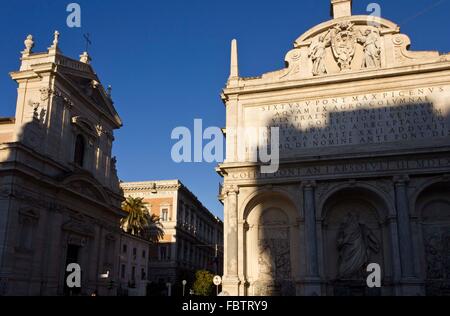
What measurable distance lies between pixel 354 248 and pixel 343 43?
11.0 m

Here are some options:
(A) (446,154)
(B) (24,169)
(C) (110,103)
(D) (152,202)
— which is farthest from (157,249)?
(A) (446,154)

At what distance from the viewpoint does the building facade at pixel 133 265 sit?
4372cm

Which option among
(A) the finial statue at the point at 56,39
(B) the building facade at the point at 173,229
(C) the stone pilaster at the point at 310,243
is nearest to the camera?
(C) the stone pilaster at the point at 310,243

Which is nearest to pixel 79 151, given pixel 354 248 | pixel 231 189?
pixel 231 189

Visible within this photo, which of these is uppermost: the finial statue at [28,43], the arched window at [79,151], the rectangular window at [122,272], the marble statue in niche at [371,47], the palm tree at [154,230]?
the finial statue at [28,43]

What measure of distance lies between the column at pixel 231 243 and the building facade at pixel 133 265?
21.4m

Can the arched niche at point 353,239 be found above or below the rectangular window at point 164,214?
below

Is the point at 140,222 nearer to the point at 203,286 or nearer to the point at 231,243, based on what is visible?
the point at 203,286

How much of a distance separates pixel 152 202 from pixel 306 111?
116 feet

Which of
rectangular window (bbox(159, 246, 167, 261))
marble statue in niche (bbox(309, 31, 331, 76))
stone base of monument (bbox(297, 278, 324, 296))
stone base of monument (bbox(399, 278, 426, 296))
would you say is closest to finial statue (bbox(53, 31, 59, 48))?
marble statue in niche (bbox(309, 31, 331, 76))

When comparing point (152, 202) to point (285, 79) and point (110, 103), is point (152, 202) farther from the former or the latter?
point (285, 79)

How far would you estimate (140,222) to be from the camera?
2080 inches

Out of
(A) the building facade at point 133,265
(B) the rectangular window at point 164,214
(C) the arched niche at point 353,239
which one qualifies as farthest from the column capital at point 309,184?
(B) the rectangular window at point 164,214

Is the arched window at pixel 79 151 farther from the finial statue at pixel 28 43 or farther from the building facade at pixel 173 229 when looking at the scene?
the building facade at pixel 173 229
